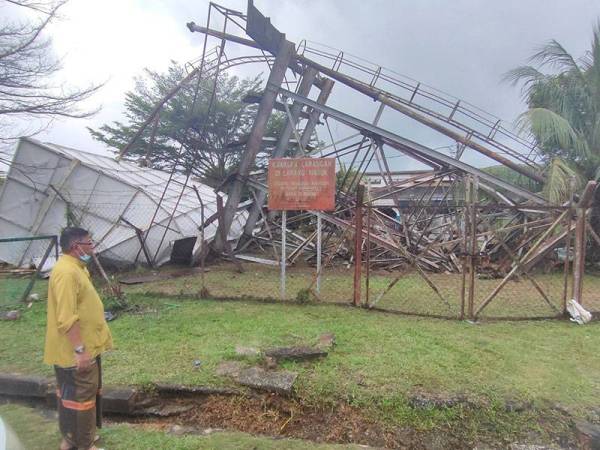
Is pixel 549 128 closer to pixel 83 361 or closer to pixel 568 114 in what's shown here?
pixel 568 114

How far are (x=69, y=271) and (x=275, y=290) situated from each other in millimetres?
5973

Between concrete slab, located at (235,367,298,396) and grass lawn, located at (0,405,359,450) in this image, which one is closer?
grass lawn, located at (0,405,359,450)

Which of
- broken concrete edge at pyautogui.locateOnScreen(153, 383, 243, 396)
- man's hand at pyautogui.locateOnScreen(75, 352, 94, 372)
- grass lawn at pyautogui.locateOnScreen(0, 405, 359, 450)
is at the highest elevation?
man's hand at pyautogui.locateOnScreen(75, 352, 94, 372)

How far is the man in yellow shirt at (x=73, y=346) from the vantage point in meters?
3.25

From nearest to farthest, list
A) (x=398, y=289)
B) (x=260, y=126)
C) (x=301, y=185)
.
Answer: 1. (x=301, y=185)
2. (x=398, y=289)
3. (x=260, y=126)

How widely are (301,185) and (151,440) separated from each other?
4.91 metres

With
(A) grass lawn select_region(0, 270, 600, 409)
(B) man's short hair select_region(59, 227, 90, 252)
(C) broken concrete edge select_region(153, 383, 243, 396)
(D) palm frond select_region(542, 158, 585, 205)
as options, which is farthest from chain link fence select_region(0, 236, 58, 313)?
(D) palm frond select_region(542, 158, 585, 205)

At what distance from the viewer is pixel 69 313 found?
3.21 meters

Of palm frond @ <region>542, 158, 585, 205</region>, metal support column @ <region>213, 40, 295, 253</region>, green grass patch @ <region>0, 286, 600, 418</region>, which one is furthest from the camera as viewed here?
metal support column @ <region>213, 40, 295, 253</region>

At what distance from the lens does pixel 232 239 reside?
16.0m

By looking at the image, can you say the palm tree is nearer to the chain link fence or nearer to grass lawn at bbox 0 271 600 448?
grass lawn at bbox 0 271 600 448

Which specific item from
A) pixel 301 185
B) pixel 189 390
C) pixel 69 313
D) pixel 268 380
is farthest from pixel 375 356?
pixel 301 185

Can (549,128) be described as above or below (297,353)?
above

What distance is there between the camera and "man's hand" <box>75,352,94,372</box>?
10.7ft
